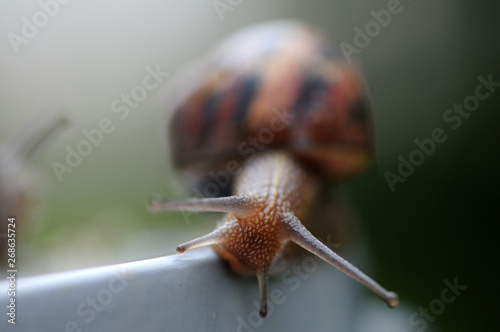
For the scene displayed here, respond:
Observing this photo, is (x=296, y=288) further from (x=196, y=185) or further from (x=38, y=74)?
(x=38, y=74)

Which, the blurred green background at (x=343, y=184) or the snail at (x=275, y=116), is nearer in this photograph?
the snail at (x=275, y=116)

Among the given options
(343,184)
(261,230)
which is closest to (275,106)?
(261,230)

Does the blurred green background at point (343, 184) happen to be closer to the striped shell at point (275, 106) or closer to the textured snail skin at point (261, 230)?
the striped shell at point (275, 106)

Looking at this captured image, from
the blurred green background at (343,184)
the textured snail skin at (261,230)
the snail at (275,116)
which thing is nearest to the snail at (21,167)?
the blurred green background at (343,184)

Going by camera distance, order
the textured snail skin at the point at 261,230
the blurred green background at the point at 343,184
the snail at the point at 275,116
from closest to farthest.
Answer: the textured snail skin at the point at 261,230, the snail at the point at 275,116, the blurred green background at the point at 343,184

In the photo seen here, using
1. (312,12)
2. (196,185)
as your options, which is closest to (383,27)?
(312,12)

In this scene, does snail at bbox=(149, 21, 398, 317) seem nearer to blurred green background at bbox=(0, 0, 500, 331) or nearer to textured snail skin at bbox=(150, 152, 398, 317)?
Result: textured snail skin at bbox=(150, 152, 398, 317)

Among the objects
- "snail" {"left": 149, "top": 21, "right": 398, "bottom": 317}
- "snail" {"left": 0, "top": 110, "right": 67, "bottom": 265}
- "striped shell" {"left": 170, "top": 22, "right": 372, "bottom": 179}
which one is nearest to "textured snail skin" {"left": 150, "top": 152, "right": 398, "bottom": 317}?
"snail" {"left": 149, "top": 21, "right": 398, "bottom": 317}
